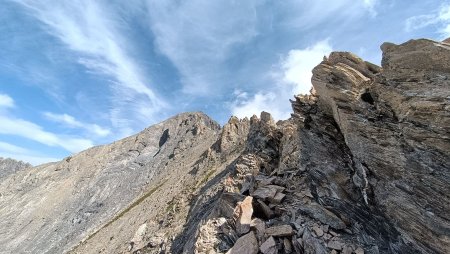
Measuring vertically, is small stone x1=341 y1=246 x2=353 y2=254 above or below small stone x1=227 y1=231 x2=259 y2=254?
below

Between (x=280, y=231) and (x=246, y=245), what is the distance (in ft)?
5.99

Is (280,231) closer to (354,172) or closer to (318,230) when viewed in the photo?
(318,230)

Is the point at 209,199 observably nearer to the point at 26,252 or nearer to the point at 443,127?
the point at 443,127

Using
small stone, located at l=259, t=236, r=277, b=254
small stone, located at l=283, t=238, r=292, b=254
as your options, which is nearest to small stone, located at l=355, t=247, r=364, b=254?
small stone, located at l=283, t=238, r=292, b=254

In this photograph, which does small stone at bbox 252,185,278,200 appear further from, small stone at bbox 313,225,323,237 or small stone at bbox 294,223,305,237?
small stone at bbox 313,225,323,237

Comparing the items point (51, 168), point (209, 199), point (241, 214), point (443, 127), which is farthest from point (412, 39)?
point (51, 168)

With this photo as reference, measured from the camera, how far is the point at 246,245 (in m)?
16.7

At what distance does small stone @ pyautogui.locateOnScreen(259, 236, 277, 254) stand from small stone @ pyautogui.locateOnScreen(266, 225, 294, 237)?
40 centimetres

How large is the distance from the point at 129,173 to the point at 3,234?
43.4 meters

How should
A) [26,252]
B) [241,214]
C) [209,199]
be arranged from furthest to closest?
[26,252], [209,199], [241,214]

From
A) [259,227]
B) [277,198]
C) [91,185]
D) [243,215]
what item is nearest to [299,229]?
[259,227]

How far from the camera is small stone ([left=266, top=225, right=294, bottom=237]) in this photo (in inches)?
643

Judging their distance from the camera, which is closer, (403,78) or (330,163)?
(403,78)

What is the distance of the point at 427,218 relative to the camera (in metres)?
15.0
